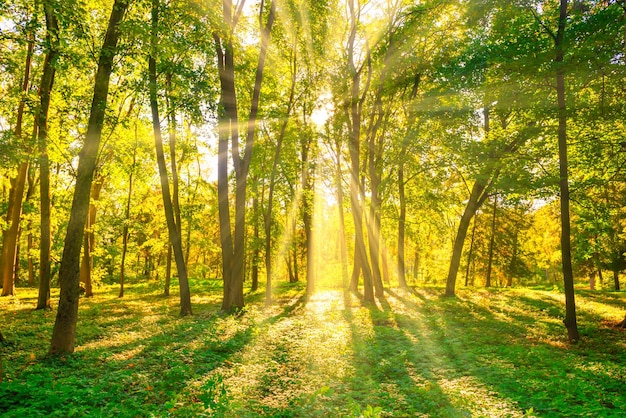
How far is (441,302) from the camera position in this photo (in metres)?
21.1

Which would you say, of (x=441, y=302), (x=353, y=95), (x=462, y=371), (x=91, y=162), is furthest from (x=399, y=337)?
(x=353, y=95)

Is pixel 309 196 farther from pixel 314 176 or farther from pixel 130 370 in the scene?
pixel 130 370

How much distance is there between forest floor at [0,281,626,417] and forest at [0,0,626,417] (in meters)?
0.08

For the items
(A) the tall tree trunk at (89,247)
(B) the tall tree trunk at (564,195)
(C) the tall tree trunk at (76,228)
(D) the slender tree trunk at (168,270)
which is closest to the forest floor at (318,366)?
(C) the tall tree trunk at (76,228)

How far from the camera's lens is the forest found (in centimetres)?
771

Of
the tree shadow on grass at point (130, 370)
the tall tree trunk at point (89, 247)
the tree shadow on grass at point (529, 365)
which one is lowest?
the tree shadow on grass at point (529, 365)

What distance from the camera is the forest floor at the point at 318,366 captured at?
6.38 metres

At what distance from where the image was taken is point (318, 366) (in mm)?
9336

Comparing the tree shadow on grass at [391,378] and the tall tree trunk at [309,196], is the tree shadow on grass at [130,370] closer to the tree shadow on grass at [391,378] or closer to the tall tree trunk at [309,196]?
the tree shadow on grass at [391,378]

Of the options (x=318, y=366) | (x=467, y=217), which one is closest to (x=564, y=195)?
(x=318, y=366)

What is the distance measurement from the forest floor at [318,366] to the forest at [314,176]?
0.25ft

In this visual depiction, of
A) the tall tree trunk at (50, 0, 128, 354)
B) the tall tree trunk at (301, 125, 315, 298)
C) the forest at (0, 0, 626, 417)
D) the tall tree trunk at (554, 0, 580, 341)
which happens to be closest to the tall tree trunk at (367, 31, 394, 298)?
the forest at (0, 0, 626, 417)

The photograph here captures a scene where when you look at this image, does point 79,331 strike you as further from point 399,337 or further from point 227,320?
point 399,337

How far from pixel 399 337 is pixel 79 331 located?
11003 millimetres
